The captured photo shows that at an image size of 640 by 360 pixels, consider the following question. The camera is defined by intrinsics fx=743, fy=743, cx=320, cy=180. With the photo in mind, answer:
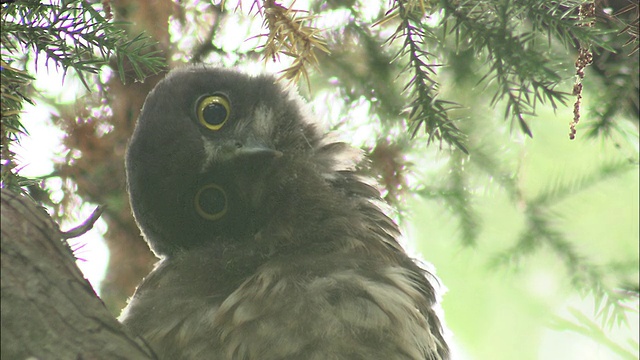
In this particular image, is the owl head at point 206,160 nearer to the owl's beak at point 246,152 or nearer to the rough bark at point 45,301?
the owl's beak at point 246,152

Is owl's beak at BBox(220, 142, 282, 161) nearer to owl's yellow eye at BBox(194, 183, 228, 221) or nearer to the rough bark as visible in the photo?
owl's yellow eye at BBox(194, 183, 228, 221)

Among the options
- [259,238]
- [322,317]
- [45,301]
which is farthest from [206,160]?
[45,301]

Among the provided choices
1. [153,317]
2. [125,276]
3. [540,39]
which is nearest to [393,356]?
[153,317]

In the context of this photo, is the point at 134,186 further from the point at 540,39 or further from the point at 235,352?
the point at 540,39

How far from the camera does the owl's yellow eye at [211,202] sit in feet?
6.48

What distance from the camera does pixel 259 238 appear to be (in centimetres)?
188

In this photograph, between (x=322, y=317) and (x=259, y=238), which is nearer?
(x=322, y=317)

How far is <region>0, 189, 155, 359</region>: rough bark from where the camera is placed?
1065 mm

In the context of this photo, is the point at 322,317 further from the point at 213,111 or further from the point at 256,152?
the point at 213,111

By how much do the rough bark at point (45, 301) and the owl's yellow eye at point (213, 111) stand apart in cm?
86

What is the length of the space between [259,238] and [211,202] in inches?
7.5

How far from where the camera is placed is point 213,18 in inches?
89.4

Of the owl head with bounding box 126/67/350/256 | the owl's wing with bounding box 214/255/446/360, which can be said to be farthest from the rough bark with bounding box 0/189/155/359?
the owl head with bounding box 126/67/350/256

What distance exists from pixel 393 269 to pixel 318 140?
21.4 inches
